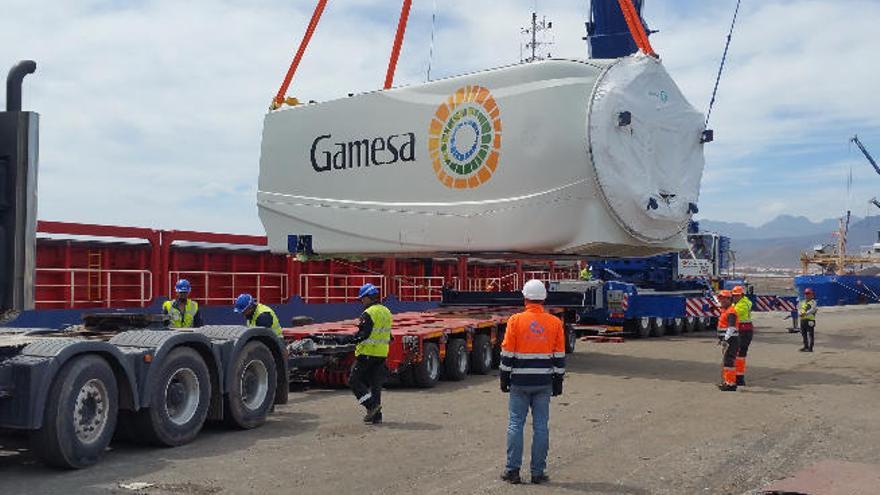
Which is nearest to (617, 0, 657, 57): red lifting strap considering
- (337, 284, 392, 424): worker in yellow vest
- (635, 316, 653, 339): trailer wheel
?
(337, 284, 392, 424): worker in yellow vest

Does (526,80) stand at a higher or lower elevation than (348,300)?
higher

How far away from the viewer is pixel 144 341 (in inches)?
322

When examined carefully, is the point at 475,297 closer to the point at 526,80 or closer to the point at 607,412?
the point at 526,80

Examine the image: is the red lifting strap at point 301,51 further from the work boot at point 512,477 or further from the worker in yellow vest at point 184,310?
the work boot at point 512,477

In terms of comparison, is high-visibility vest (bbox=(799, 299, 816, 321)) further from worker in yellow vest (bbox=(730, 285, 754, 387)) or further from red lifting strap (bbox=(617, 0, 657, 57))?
red lifting strap (bbox=(617, 0, 657, 57))

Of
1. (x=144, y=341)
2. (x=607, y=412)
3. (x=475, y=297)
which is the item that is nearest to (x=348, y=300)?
(x=475, y=297)

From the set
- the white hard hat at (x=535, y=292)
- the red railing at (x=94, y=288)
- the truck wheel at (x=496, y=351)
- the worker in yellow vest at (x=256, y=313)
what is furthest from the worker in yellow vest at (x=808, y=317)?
the red railing at (x=94, y=288)

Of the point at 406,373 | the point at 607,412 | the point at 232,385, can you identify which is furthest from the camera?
the point at 406,373

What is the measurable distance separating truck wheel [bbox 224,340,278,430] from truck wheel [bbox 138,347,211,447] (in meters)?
0.42

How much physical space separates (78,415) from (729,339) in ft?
32.0

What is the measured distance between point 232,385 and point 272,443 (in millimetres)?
952

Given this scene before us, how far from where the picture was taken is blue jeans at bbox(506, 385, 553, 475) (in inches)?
271

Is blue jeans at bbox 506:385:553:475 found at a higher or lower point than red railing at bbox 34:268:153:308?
lower

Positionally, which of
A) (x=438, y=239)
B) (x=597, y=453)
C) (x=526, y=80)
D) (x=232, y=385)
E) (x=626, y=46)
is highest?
(x=626, y=46)
